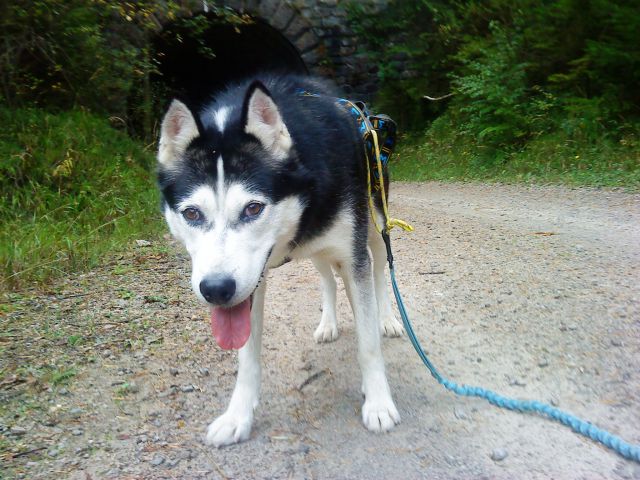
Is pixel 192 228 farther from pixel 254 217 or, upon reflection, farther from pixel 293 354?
pixel 293 354

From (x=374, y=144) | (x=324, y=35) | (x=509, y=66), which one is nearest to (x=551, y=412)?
(x=374, y=144)

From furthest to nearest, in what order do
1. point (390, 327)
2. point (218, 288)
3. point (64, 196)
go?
point (64, 196) < point (390, 327) < point (218, 288)

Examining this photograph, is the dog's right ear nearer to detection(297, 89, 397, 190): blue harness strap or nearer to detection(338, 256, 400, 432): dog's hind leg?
detection(297, 89, 397, 190): blue harness strap

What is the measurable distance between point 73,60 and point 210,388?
23.7 feet

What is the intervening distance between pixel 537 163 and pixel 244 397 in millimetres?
8636

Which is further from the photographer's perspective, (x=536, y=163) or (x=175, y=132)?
(x=536, y=163)

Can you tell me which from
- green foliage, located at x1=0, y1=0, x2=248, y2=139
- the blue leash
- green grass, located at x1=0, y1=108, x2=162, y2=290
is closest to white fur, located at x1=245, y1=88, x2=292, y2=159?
the blue leash

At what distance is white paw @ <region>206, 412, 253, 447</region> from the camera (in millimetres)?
2402

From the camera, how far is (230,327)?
7.38 ft

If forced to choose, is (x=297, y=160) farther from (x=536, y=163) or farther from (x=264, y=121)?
(x=536, y=163)

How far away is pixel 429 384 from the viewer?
2877mm

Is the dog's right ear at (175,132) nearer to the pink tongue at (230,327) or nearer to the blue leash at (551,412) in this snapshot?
the pink tongue at (230,327)

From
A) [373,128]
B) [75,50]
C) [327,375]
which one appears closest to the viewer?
[327,375]

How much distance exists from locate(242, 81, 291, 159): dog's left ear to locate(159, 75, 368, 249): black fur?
0.01m
